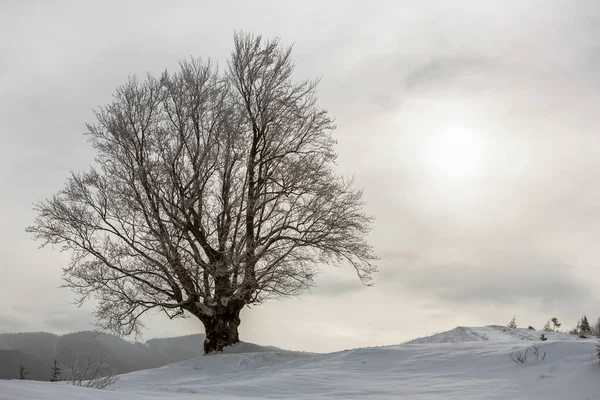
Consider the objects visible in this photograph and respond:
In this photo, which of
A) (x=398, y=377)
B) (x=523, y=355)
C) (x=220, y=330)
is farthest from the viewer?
(x=220, y=330)

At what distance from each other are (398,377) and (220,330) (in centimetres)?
863

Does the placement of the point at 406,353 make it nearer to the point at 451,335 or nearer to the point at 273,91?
the point at 451,335

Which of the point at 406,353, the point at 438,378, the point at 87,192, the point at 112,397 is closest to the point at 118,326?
the point at 87,192

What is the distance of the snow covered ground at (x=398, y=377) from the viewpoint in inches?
318

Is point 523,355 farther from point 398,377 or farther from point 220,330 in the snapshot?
point 220,330

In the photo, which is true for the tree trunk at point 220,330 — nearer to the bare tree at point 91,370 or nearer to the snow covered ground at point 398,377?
the snow covered ground at point 398,377

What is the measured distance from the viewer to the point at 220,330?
1777 cm

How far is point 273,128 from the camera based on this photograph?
1827 centimetres

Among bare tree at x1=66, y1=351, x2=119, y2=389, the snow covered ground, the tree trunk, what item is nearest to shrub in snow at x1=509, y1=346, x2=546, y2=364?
the snow covered ground

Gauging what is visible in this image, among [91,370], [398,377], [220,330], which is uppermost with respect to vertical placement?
[220,330]

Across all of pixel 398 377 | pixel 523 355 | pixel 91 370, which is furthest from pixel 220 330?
pixel 91 370

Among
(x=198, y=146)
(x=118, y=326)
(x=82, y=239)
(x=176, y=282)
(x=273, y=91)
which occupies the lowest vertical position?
(x=118, y=326)

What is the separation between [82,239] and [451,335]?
11231 millimetres

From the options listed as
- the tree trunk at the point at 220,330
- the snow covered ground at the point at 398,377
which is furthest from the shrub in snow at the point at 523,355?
the tree trunk at the point at 220,330
